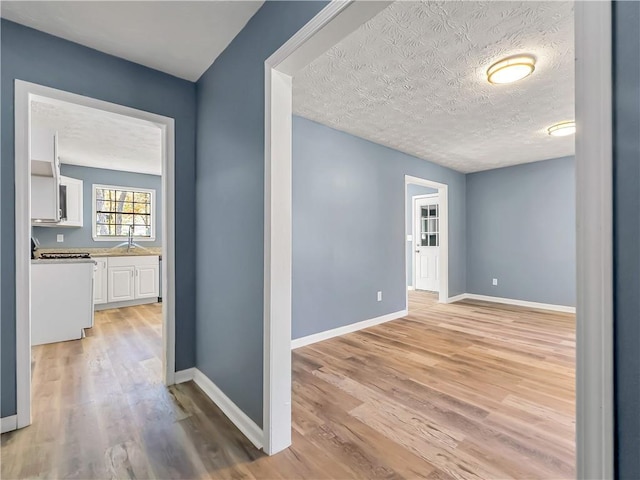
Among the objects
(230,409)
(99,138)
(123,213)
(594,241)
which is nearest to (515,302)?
(230,409)

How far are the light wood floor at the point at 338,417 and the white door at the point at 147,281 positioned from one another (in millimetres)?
2049

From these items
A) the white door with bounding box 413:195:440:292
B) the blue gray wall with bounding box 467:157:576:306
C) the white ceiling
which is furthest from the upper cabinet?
the blue gray wall with bounding box 467:157:576:306

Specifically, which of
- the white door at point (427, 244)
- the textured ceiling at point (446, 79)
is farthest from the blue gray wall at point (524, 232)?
the textured ceiling at point (446, 79)

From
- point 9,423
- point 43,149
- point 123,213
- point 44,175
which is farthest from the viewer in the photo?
point 123,213

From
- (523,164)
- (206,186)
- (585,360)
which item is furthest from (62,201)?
(523,164)

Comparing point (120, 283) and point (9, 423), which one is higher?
point (120, 283)

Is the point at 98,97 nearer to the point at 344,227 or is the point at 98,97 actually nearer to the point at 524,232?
the point at 344,227

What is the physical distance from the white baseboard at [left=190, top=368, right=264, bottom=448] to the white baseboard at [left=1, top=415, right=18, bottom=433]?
1.04m

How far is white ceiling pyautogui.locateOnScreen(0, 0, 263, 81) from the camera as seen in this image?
5.65 ft

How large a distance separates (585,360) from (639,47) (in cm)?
63

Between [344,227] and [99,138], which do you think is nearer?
[344,227]

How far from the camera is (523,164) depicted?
17.0ft

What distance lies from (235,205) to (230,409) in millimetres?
1338

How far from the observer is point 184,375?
7.98 feet
